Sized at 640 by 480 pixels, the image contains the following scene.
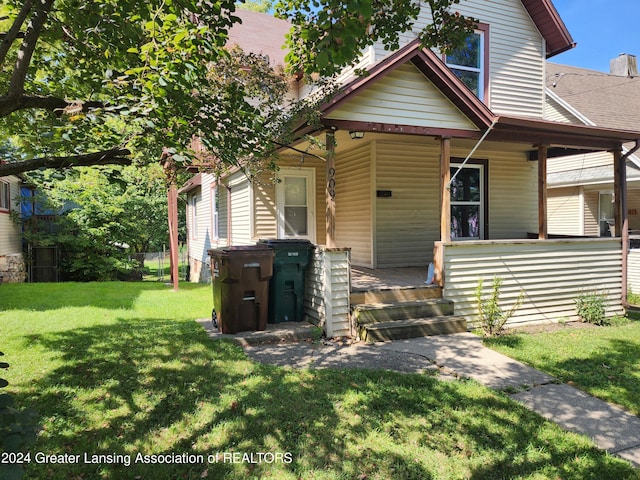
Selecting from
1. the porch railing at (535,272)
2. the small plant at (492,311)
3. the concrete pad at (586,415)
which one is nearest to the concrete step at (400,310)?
the porch railing at (535,272)

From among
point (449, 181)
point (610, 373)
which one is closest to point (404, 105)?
point (449, 181)

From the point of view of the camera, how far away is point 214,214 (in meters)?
13.6

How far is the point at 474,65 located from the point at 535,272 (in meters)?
5.42

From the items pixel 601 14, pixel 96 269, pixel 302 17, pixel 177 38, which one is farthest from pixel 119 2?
pixel 601 14

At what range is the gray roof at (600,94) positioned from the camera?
14906mm

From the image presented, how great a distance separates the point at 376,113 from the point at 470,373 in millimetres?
4235

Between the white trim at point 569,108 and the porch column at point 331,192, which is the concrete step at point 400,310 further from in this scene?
the white trim at point 569,108

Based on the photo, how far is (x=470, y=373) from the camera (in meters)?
4.81

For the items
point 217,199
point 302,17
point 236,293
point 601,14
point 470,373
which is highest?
point 601,14

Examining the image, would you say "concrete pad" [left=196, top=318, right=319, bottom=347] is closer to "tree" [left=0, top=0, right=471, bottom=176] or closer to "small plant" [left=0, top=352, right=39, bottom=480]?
"tree" [left=0, top=0, right=471, bottom=176]

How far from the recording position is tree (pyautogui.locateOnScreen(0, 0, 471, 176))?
2982mm

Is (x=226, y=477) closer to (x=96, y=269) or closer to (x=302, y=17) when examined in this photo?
(x=302, y=17)

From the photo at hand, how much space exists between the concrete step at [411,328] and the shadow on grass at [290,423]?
1419 millimetres

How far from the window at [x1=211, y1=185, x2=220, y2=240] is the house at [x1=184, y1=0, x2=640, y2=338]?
1.07 meters
